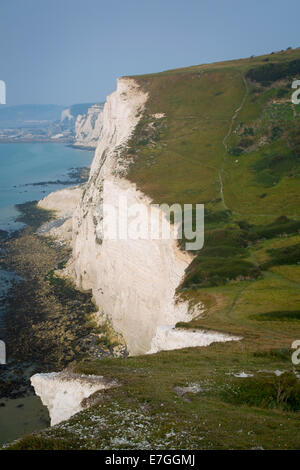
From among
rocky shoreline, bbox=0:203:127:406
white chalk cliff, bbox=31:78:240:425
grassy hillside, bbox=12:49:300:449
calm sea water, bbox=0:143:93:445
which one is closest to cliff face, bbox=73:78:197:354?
white chalk cliff, bbox=31:78:240:425

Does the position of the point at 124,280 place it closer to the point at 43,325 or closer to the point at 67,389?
the point at 43,325

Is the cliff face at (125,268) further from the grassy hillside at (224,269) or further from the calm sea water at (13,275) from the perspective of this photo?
the calm sea water at (13,275)

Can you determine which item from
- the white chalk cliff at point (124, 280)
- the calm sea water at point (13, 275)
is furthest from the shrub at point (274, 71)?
the calm sea water at point (13, 275)

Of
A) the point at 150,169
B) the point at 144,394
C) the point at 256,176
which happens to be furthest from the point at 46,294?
the point at 144,394

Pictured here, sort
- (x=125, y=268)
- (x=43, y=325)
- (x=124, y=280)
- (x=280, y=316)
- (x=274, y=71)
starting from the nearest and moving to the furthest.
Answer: (x=280, y=316), (x=43, y=325), (x=124, y=280), (x=125, y=268), (x=274, y=71)

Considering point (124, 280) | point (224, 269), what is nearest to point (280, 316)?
point (224, 269)

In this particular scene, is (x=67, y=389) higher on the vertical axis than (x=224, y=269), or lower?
lower

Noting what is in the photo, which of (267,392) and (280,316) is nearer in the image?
(267,392)
